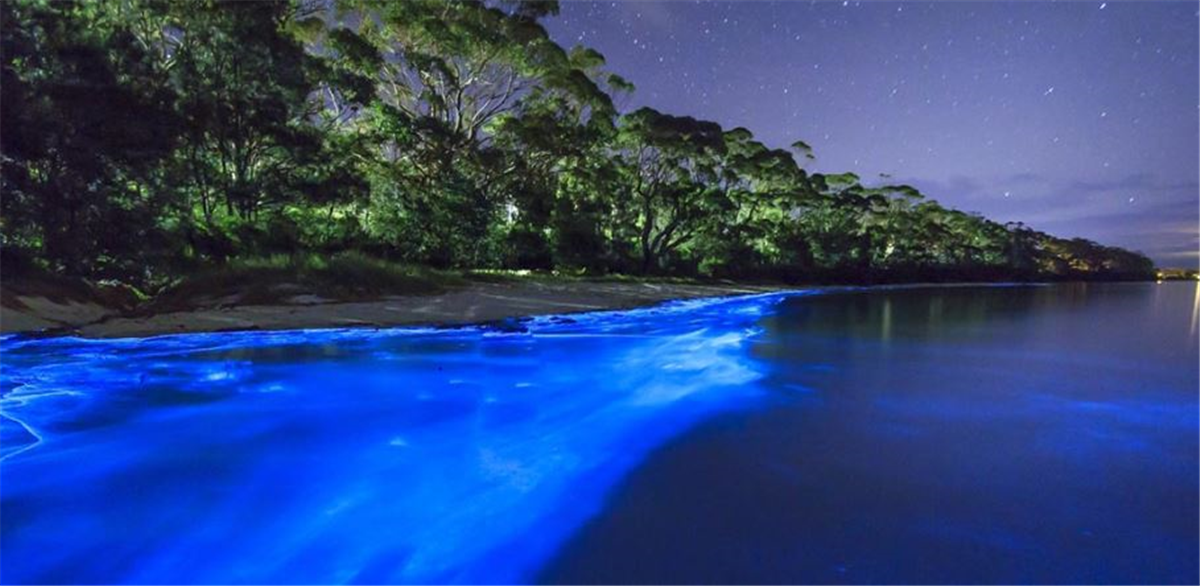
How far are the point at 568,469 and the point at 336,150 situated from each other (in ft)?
52.3

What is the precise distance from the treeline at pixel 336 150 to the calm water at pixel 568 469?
480cm

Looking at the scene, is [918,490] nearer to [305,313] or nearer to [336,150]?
[305,313]

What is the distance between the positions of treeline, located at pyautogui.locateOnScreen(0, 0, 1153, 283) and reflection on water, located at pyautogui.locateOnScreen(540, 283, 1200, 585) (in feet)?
37.2

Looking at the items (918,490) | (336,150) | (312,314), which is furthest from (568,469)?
(336,150)

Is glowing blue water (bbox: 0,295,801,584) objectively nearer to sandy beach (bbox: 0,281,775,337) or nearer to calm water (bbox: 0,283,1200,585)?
calm water (bbox: 0,283,1200,585)

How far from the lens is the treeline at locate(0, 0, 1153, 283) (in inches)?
384

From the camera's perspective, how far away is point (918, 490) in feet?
11.4

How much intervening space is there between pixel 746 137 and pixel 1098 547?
103 ft

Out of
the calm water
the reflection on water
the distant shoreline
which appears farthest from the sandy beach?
the reflection on water

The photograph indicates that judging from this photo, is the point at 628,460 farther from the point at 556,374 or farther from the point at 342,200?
the point at 342,200

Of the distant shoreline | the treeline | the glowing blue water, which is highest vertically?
the treeline

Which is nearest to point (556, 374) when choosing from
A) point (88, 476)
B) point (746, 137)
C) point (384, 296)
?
point (88, 476)

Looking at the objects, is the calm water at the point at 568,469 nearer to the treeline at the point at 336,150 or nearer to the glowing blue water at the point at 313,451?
the glowing blue water at the point at 313,451

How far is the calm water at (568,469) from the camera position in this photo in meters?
2.70
